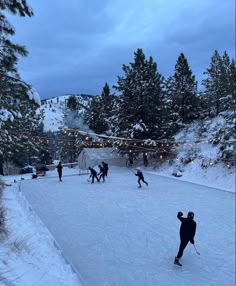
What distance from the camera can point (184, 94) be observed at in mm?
42719

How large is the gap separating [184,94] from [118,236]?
3121 centimetres

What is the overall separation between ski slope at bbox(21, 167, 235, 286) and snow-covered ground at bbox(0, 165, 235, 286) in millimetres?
31

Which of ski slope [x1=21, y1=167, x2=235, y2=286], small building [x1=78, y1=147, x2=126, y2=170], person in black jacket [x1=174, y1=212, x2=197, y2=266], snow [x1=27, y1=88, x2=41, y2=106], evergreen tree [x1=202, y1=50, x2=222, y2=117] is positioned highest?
evergreen tree [x1=202, y1=50, x2=222, y2=117]

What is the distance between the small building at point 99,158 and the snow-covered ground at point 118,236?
12.5m

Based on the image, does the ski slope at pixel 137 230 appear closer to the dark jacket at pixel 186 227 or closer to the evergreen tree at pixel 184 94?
the dark jacket at pixel 186 227

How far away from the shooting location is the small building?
38.5 m

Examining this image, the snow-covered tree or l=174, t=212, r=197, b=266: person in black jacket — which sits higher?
the snow-covered tree

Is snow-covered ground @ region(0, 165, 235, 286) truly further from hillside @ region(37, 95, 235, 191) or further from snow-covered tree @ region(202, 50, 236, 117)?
snow-covered tree @ region(202, 50, 236, 117)

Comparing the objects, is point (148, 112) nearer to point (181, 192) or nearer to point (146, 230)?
point (181, 192)

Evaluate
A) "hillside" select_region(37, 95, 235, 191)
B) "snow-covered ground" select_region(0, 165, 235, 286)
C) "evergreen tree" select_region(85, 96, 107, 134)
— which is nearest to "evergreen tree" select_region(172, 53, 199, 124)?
"hillside" select_region(37, 95, 235, 191)

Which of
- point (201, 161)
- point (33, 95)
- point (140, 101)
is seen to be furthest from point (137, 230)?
point (140, 101)

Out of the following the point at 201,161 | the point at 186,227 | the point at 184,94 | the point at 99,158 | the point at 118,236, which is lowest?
the point at 118,236

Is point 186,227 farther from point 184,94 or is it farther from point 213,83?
point 213,83

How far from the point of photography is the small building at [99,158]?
38.5 meters
